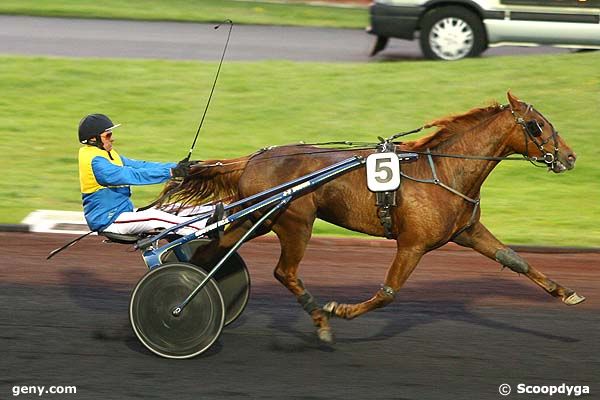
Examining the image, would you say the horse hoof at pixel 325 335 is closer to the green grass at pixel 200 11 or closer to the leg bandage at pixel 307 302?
the leg bandage at pixel 307 302

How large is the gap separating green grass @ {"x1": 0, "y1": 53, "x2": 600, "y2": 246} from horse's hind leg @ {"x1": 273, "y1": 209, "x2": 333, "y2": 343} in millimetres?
4030

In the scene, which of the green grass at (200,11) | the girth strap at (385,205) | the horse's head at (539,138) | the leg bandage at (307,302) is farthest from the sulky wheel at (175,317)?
the green grass at (200,11)

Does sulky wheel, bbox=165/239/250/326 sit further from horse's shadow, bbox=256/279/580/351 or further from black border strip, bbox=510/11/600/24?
black border strip, bbox=510/11/600/24

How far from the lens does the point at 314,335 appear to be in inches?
Result: 312

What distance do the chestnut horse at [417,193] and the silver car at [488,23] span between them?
8518 millimetres

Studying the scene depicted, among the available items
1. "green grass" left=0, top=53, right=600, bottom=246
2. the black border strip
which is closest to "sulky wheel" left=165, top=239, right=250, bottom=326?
"green grass" left=0, top=53, right=600, bottom=246

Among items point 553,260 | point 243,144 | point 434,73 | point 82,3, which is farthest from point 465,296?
point 82,3

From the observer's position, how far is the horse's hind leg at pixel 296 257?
300 inches

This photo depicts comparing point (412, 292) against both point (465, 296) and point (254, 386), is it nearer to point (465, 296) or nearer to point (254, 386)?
point (465, 296)

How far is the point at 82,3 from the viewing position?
67.8 ft

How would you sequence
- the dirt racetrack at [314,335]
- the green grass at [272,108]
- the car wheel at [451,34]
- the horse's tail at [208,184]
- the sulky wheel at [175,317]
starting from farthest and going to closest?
the car wheel at [451,34], the green grass at [272,108], the horse's tail at [208,184], the sulky wheel at [175,317], the dirt racetrack at [314,335]

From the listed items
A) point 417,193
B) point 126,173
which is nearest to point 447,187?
point 417,193

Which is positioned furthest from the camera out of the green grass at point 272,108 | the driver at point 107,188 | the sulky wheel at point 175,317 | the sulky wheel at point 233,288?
the green grass at point 272,108

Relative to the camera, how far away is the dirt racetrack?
7.01m
